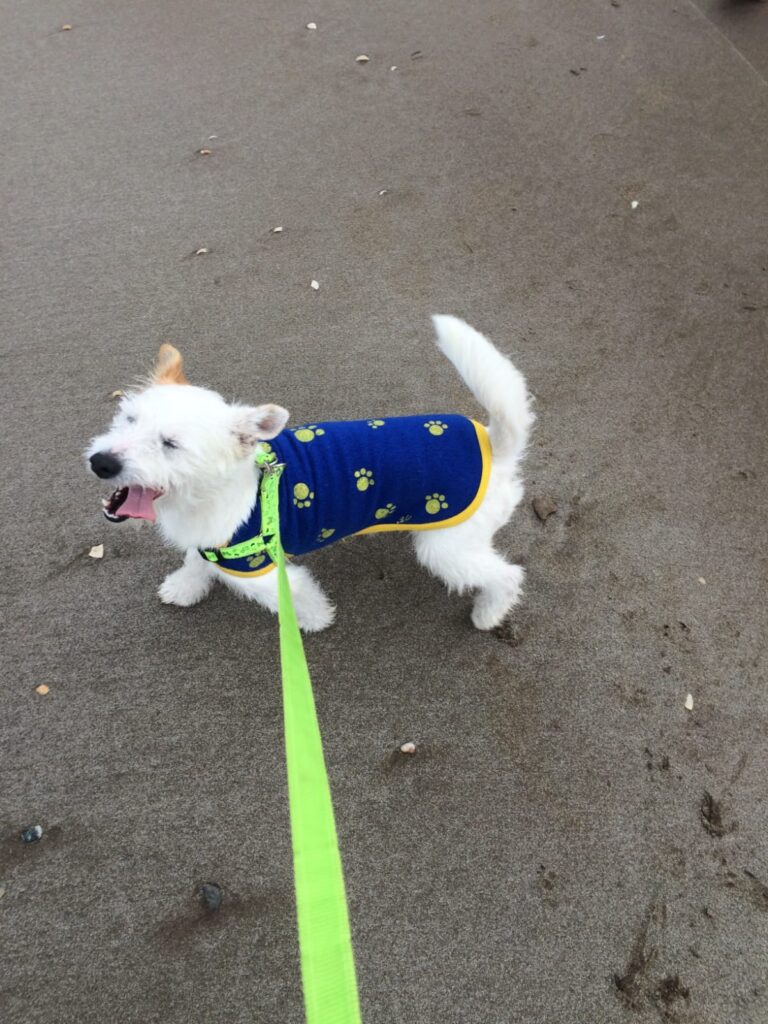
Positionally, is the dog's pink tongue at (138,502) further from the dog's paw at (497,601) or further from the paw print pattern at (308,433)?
the dog's paw at (497,601)

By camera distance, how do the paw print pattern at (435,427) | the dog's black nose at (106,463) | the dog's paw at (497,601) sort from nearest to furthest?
the dog's black nose at (106,463) < the paw print pattern at (435,427) < the dog's paw at (497,601)

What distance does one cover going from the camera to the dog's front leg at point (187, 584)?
91.0 inches

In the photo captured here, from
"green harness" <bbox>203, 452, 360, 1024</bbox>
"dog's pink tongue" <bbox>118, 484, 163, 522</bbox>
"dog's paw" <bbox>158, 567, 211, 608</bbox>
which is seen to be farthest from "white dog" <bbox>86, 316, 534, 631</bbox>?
"green harness" <bbox>203, 452, 360, 1024</bbox>

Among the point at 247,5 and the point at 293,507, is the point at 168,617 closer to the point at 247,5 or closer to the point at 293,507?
the point at 293,507

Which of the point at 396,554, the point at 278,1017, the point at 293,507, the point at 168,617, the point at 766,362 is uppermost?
the point at 766,362

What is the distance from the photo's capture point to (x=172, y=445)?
161cm

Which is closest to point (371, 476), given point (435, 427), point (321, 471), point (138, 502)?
point (321, 471)

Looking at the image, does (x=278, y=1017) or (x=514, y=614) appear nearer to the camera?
(x=278, y=1017)

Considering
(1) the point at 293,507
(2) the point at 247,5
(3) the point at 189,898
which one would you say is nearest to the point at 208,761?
(3) the point at 189,898

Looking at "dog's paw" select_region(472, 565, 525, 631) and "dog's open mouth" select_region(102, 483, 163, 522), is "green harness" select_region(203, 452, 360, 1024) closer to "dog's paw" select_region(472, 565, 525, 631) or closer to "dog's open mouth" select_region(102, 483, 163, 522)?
"dog's open mouth" select_region(102, 483, 163, 522)

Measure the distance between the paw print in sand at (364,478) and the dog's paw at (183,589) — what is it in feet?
2.85

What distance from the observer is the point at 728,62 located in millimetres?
4727

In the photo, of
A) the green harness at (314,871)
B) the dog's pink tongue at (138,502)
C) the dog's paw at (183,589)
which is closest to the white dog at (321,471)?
the dog's pink tongue at (138,502)

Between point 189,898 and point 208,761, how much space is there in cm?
40
